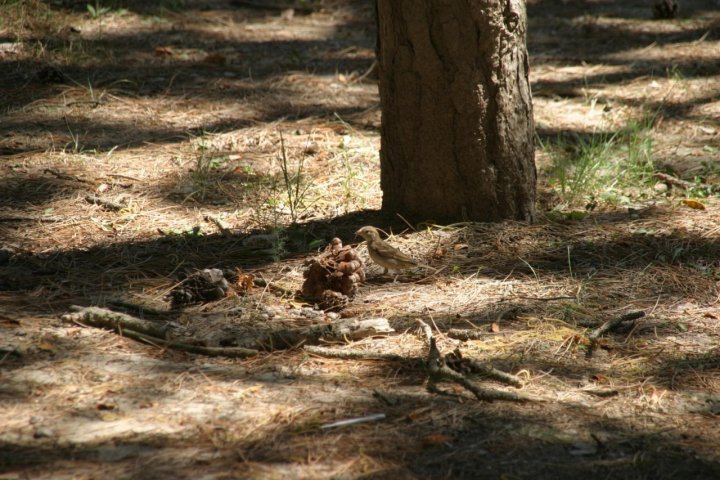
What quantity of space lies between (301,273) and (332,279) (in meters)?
0.40

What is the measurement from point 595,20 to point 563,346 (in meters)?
6.85

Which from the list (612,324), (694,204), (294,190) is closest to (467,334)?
(612,324)

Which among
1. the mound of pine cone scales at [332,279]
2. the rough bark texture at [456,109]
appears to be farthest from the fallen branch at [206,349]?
the rough bark texture at [456,109]

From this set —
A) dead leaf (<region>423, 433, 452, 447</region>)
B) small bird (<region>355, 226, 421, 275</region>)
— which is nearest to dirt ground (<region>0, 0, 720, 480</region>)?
dead leaf (<region>423, 433, 452, 447</region>)

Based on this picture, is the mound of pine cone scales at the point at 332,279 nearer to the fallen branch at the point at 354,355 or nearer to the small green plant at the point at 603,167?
the fallen branch at the point at 354,355

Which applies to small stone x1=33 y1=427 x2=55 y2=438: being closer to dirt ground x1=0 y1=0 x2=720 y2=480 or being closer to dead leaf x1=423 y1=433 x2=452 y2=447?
dirt ground x1=0 y1=0 x2=720 y2=480

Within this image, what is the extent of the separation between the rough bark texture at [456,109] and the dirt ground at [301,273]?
0.64 ft

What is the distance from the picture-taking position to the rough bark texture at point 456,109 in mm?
4562

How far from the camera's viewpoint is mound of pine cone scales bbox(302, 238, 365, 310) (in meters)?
4.06

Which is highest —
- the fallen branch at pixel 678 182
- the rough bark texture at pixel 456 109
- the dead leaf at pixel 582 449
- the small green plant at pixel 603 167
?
the rough bark texture at pixel 456 109

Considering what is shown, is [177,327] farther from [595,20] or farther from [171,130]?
[595,20]

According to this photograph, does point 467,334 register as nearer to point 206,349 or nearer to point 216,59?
point 206,349

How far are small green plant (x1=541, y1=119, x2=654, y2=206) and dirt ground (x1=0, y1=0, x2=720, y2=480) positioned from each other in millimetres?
128

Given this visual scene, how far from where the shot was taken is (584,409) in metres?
3.17
